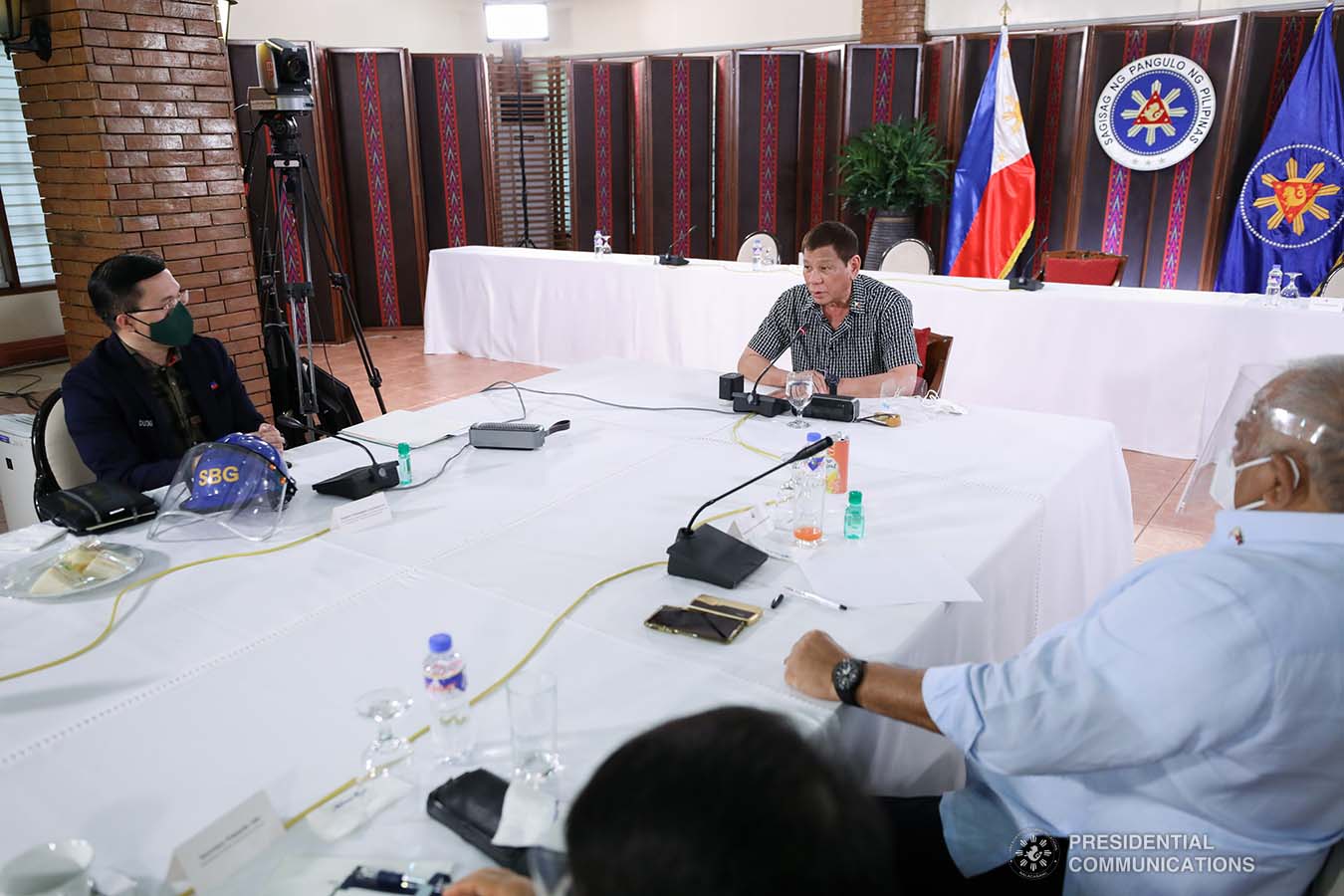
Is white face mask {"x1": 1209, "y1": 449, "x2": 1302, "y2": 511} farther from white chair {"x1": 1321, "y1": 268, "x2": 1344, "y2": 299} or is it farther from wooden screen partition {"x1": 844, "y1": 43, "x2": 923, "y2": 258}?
wooden screen partition {"x1": 844, "y1": 43, "x2": 923, "y2": 258}

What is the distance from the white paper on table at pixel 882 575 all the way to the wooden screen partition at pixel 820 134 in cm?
583

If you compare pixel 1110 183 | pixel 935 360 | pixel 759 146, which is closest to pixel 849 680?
pixel 935 360

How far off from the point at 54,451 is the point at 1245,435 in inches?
94.2

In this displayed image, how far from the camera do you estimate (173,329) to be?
2209 mm

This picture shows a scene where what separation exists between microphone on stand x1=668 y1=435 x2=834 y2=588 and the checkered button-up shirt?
153cm

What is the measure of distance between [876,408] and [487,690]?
163 centimetres

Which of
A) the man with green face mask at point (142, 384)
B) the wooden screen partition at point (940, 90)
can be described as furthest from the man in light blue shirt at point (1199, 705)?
the wooden screen partition at point (940, 90)

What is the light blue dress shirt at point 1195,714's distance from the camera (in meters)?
0.88

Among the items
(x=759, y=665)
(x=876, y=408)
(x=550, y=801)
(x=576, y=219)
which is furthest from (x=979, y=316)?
(x=576, y=219)

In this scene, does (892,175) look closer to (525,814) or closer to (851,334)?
(851,334)

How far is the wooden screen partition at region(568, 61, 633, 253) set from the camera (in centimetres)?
746

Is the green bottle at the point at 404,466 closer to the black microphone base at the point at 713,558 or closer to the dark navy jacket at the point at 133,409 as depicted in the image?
the dark navy jacket at the point at 133,409

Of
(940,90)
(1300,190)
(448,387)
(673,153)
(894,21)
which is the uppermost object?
(894,21)

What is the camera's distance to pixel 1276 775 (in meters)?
0.93
